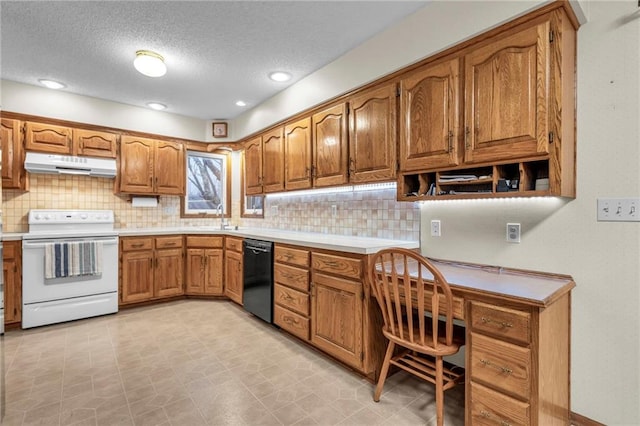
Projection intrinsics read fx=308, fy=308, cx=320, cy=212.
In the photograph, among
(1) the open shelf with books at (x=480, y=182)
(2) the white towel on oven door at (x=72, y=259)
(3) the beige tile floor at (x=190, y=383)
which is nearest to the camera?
(1) the open shelf with books at (x=480, y=182)

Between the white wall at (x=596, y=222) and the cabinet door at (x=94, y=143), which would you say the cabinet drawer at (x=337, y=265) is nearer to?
the white wall at (x=596, y=222)

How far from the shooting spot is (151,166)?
13.4 feet

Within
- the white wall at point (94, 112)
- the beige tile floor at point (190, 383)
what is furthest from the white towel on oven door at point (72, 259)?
the white wall at point (94, 112)

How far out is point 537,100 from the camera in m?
1.58

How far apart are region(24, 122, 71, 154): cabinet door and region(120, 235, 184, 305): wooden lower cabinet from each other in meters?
1.23

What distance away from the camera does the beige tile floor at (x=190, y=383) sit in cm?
179

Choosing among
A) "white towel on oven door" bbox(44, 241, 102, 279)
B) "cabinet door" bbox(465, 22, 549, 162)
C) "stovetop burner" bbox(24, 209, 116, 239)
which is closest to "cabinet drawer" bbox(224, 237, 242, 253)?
"stovetop burner" bbox(24, 209, 116, 239)

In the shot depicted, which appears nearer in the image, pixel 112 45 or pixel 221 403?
pixel 221 403

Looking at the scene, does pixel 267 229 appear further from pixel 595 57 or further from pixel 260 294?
pixel 595 57

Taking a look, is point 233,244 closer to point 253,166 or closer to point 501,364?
point 253,166

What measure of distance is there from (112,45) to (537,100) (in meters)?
3.10

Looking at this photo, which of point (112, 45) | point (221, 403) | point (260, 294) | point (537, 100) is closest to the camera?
point (537, 100)

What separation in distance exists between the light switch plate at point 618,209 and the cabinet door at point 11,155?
5000 mm

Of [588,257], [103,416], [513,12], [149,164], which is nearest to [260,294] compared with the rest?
[103,416]
